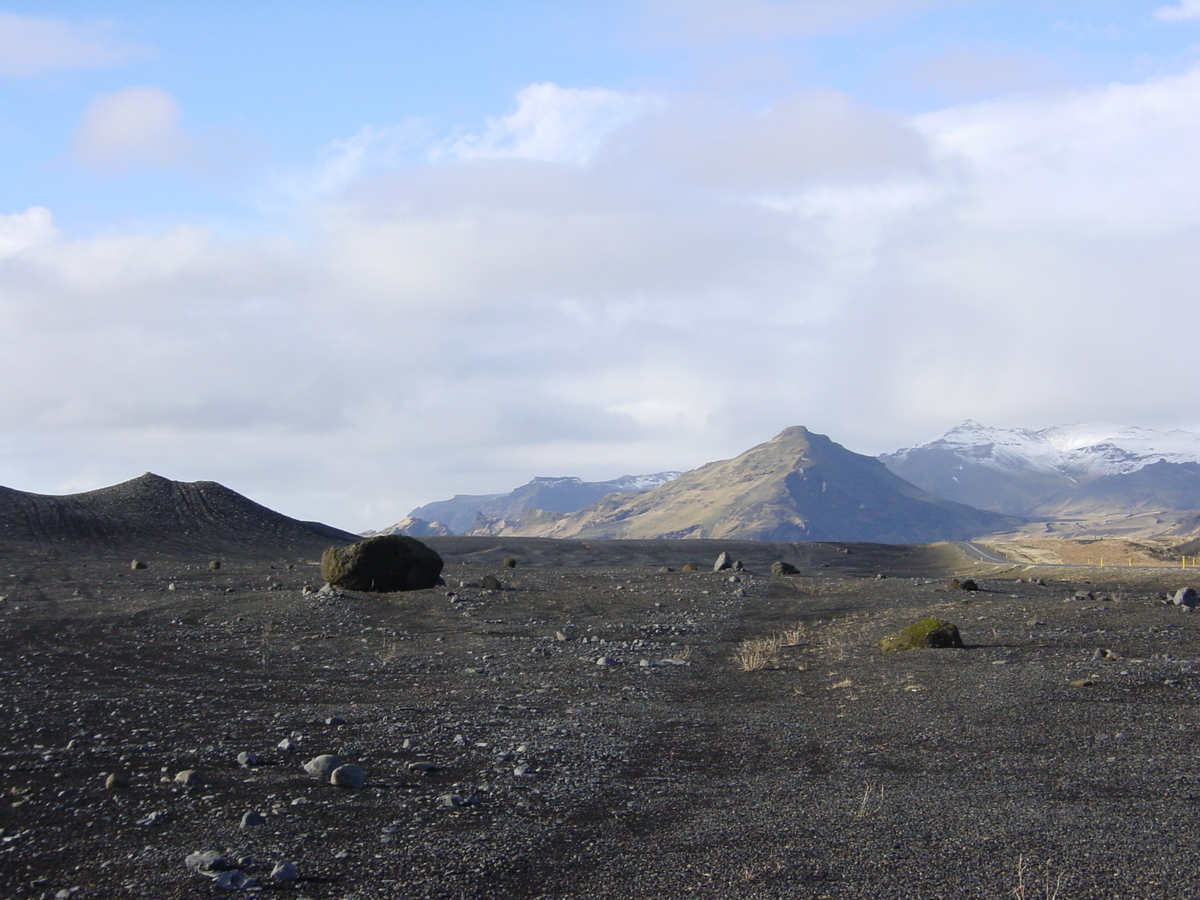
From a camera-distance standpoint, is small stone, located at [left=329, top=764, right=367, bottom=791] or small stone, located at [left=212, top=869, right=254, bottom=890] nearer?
small stone, located at [left=212, top=869, right=254, bottom=890]

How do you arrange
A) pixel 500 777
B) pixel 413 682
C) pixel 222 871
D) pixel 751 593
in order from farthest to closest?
pixel 751 593
pixel 413 682
pixel 500 777
pixel 222 871

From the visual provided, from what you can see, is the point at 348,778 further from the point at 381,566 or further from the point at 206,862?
the point at 381,566

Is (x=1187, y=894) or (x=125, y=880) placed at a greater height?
(x=125, y=880)

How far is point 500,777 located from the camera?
1077cm

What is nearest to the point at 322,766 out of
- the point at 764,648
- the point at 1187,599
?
the point at 764,648

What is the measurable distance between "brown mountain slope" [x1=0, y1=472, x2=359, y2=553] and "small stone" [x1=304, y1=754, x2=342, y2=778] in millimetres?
53829

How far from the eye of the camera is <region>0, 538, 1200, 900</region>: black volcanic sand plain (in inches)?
308

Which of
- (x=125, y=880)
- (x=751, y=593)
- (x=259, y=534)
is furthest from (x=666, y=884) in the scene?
(x=259, y=534)

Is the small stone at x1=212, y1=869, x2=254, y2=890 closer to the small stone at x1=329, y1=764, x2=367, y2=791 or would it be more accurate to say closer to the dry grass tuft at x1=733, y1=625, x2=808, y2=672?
the small stone at x1=329, y1=764, x2=367, y2=791

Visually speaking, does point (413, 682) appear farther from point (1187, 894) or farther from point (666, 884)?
point (1187, 894)

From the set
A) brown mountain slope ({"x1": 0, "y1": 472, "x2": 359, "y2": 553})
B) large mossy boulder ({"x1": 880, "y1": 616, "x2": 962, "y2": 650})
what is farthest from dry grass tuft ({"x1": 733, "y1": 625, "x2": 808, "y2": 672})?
brown mountain slope ({"x1": 0, "y1": 472, "x2": 359, "y2": 553})

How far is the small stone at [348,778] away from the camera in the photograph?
10.2 metres

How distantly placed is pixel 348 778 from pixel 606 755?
340 centimetres

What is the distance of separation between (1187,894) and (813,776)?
4.37m
